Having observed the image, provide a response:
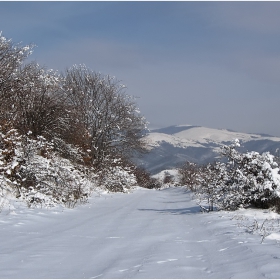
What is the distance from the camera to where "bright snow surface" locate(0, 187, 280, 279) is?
484 cm

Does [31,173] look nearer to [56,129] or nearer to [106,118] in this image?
[56,129]

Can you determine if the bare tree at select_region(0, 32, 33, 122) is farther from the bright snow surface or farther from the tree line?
the bright snow surface

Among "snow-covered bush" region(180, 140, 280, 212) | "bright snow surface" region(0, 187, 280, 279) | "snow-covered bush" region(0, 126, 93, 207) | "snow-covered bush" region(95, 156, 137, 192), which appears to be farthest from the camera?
"snow-covered bush" region(95, 156, 137, 192)

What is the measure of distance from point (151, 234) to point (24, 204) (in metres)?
6.41

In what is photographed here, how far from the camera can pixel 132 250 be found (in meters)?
6.33

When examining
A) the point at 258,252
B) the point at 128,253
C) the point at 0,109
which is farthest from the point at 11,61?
the point at 258,252

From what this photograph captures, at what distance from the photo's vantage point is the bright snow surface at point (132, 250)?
15.9 ft

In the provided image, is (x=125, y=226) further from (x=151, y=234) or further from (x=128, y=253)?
(x=128, y=253)

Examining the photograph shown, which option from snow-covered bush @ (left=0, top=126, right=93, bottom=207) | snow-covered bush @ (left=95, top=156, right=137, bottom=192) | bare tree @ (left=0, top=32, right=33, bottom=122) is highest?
bare tree @ (left=0, top=32, right=33, bottom=122)

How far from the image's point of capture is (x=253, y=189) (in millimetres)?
12312

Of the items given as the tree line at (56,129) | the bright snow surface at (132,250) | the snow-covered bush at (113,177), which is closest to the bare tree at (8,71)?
the tree line at (56,129)

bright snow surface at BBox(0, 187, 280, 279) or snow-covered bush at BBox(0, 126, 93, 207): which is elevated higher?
snow-covered bush at BBox(0, 126, 93, 207)

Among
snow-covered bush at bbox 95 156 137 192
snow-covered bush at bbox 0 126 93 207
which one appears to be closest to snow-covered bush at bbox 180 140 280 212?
snow-covered bush at bbox 0 126 93 207

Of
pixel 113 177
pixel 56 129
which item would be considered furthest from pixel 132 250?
pixel 113 177
